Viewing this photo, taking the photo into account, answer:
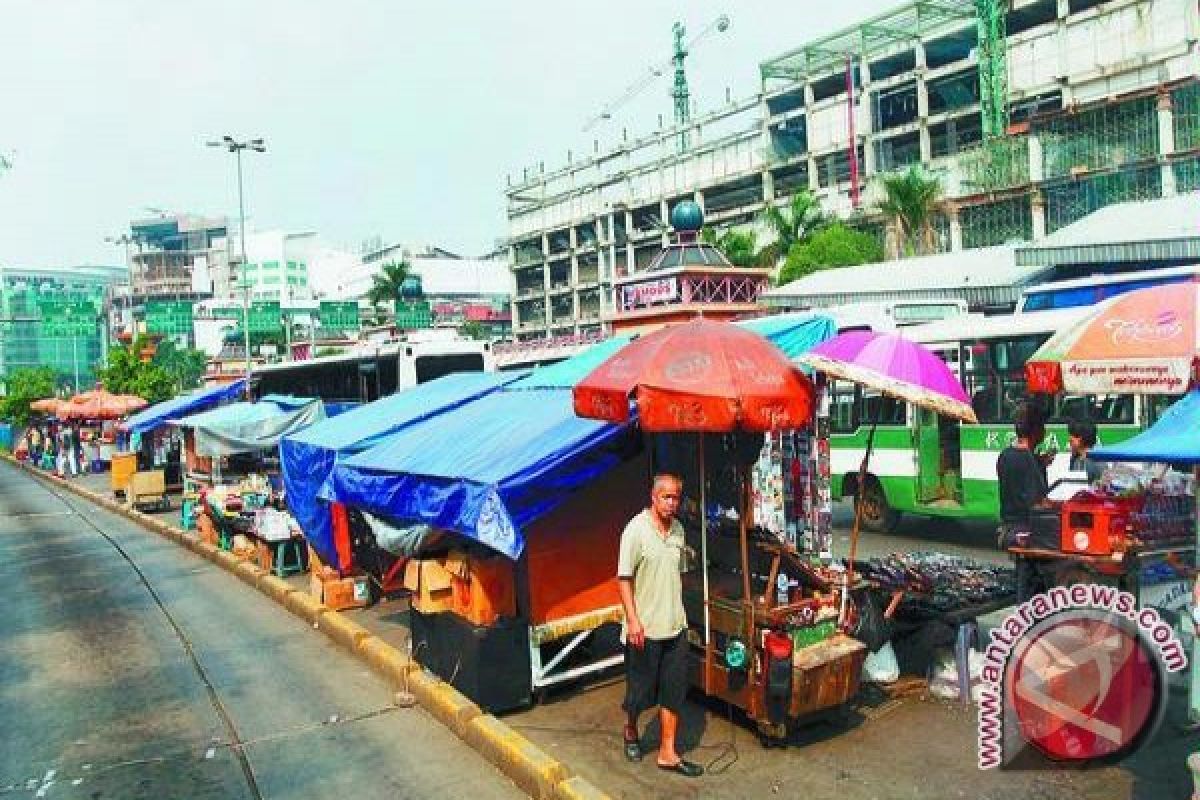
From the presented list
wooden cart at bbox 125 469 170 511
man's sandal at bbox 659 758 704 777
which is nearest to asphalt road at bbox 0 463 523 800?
man's sandal at bbox 659 758 704 777

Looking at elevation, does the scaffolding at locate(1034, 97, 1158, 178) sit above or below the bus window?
above

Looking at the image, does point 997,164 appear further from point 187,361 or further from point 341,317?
point 187,361

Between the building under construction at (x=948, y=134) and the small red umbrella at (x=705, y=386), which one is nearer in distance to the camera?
the small red umbrella at (x=705, y=386)

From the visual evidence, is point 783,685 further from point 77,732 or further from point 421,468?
point 77,732

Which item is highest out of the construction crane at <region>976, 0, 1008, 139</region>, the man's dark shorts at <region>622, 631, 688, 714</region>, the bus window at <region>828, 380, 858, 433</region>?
the construction crane at <region>976, 0, 1008, 139</region>

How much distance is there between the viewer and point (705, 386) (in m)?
6.00

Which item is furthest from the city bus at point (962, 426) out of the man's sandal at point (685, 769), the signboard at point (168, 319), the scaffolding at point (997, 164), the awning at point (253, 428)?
the signboard at point (168, 319)

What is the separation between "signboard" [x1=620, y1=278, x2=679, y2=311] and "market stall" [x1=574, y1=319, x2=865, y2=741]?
787 cm

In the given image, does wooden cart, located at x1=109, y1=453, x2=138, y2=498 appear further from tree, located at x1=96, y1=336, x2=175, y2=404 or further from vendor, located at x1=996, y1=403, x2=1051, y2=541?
vendor, located at x1=996, y1=403, x2=1051, y2=541

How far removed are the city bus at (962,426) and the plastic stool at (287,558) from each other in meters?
8.22

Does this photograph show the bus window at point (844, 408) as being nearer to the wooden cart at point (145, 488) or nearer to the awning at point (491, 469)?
the awning at point (491, 469)

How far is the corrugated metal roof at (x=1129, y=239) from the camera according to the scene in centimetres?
2395

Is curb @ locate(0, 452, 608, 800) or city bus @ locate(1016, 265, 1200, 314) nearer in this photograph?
curb @ locate(0, 452, 608, 800)

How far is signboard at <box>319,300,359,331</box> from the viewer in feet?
213
